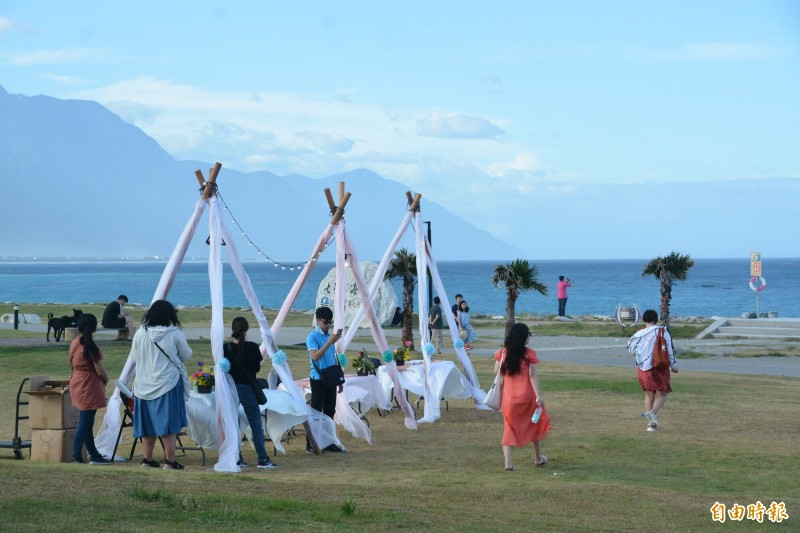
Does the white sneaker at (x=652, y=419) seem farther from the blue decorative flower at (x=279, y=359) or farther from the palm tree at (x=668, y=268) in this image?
the palm tree at (x=668, y=268)

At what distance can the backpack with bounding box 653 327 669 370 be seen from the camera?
1573cm

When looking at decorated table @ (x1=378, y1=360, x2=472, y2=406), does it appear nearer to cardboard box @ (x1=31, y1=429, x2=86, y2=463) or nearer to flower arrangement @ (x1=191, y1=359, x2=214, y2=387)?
flower arrangement @ (x1=191, y1=359, x2=214, y2=387)

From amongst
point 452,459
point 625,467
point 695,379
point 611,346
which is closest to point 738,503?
point 625,467

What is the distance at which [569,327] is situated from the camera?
42.5m

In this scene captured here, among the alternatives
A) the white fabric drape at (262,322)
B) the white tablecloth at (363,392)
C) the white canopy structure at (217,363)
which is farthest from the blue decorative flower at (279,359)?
the white tablecloth at (363,392)

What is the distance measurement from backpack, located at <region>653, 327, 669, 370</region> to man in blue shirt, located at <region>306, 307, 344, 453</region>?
4962mm

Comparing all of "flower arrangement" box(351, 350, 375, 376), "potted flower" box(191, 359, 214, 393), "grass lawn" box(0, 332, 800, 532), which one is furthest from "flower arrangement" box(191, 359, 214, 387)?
"flower arrangement" box(351, 350, 375, 376)

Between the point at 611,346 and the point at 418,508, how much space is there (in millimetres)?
25573

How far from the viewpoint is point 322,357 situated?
1443cm

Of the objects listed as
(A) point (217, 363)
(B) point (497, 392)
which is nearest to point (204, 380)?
(A) point (217, 363)

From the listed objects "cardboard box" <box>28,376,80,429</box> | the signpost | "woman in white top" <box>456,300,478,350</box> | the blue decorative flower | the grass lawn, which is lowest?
the grass lawn

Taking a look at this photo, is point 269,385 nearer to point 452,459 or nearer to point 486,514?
point 452,459

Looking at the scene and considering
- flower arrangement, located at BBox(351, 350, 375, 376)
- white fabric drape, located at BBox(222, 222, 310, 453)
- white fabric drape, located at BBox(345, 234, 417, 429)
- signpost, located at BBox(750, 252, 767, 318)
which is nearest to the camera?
white fabric drape, located at BBox(222, 222, 310, 453)

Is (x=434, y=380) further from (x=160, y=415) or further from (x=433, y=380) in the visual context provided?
(x=160, y=415)
